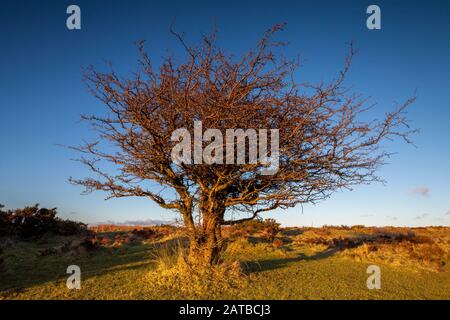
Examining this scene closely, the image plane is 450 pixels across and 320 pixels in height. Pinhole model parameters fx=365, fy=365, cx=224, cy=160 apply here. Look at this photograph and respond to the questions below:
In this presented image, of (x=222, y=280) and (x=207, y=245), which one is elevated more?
(x=207, y=245)

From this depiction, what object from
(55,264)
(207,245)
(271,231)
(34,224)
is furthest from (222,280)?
(34,224)

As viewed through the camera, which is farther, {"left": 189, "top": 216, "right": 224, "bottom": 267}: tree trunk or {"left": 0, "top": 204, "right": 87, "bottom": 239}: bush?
{"left": 0, "top": 204, "right": 87, "bottom": 239}: bush

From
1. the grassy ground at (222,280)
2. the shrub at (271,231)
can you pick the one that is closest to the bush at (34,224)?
the grassy ground at (222,280)

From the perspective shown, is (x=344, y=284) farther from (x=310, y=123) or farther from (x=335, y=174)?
(x=310, y=123)

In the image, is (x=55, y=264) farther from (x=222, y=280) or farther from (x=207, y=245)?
(x=222, y=280)

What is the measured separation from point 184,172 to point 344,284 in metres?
5.51

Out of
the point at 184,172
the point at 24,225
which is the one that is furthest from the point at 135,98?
the point at 24,225

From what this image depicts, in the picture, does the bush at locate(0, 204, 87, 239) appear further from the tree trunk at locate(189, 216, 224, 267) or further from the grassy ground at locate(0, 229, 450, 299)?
the tree trunk at locate(189, 216, 224, 267)

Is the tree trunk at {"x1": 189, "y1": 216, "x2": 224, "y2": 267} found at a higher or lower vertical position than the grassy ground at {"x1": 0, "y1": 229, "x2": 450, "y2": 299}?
higher

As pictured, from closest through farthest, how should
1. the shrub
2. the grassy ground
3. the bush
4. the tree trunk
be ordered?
the grassy ground
the tree trunk
the bush
the shrub

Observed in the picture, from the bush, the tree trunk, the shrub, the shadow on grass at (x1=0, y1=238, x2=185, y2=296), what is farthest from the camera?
the shrub

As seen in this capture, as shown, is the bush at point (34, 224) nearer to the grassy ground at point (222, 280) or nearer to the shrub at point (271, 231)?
the grassy ground at point (222, 280)

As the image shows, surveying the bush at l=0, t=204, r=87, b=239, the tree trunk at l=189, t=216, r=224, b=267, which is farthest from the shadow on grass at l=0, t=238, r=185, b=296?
the bush at l=0, t=204, r=87, b=239
